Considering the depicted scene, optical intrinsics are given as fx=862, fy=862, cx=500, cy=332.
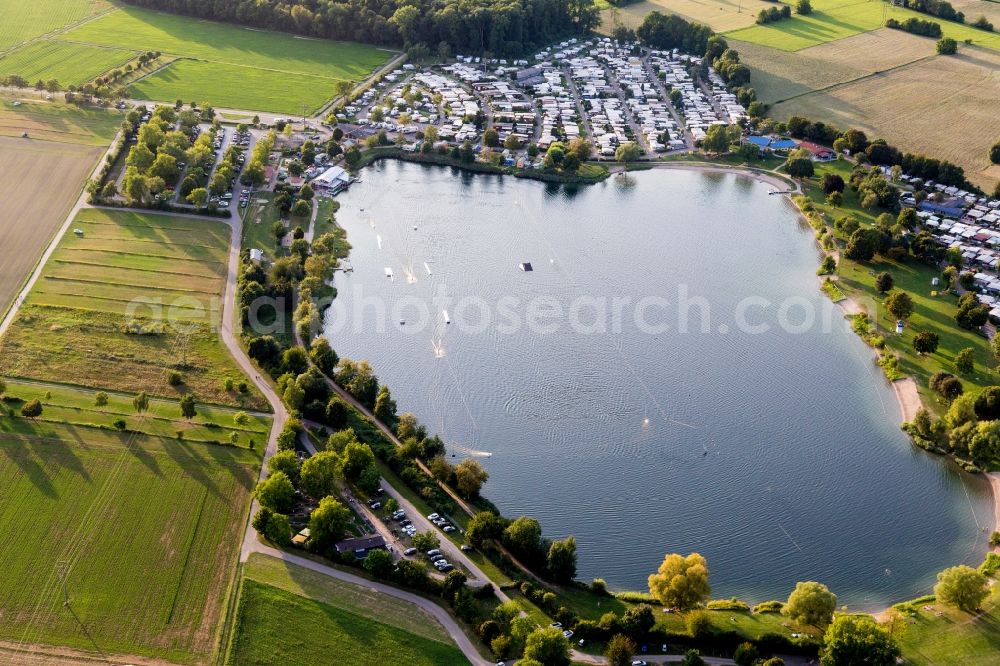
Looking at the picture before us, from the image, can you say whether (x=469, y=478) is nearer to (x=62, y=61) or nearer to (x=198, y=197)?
(x=198, y=197)

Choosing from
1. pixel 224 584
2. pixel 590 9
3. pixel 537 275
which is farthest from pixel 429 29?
pixel 224 584

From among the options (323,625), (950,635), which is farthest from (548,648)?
(950,635)

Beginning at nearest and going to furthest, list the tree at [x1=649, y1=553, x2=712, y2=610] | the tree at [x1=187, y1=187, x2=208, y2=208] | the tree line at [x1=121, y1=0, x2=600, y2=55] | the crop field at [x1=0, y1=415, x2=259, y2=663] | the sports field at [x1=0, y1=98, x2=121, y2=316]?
the crop field at [x1=0, y1=415, x2=259, y2=663]
the tree at [x1=649, y1=553, x2=712, y2=610]
the sports field at [x1=0, y1=98, x2=121, y2=316]
the tree at [x1=187, y1=187, x2=208, y2=208]
the tree line at [x1=121, y1=0, x2=600, y2=55]

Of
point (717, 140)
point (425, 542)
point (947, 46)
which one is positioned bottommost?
point (425, 542)

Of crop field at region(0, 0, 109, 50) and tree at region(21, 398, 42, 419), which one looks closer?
tree at region(21, 398, 42, 419)

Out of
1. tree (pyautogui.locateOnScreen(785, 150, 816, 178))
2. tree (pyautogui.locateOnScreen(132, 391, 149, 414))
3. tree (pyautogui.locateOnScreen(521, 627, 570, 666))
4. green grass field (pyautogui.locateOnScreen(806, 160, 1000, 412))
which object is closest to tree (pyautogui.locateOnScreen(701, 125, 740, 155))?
tree (pyautogui.locateOnScreen(785, 150, 816, 178))

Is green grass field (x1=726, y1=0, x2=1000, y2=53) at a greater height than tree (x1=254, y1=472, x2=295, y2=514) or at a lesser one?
greater

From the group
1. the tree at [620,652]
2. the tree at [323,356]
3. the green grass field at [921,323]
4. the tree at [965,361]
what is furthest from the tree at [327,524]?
the tree at [965,361]

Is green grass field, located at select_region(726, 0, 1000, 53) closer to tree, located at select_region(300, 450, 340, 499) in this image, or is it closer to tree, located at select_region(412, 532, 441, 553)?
tree, located at select_region(300, 450, 340, 499)
